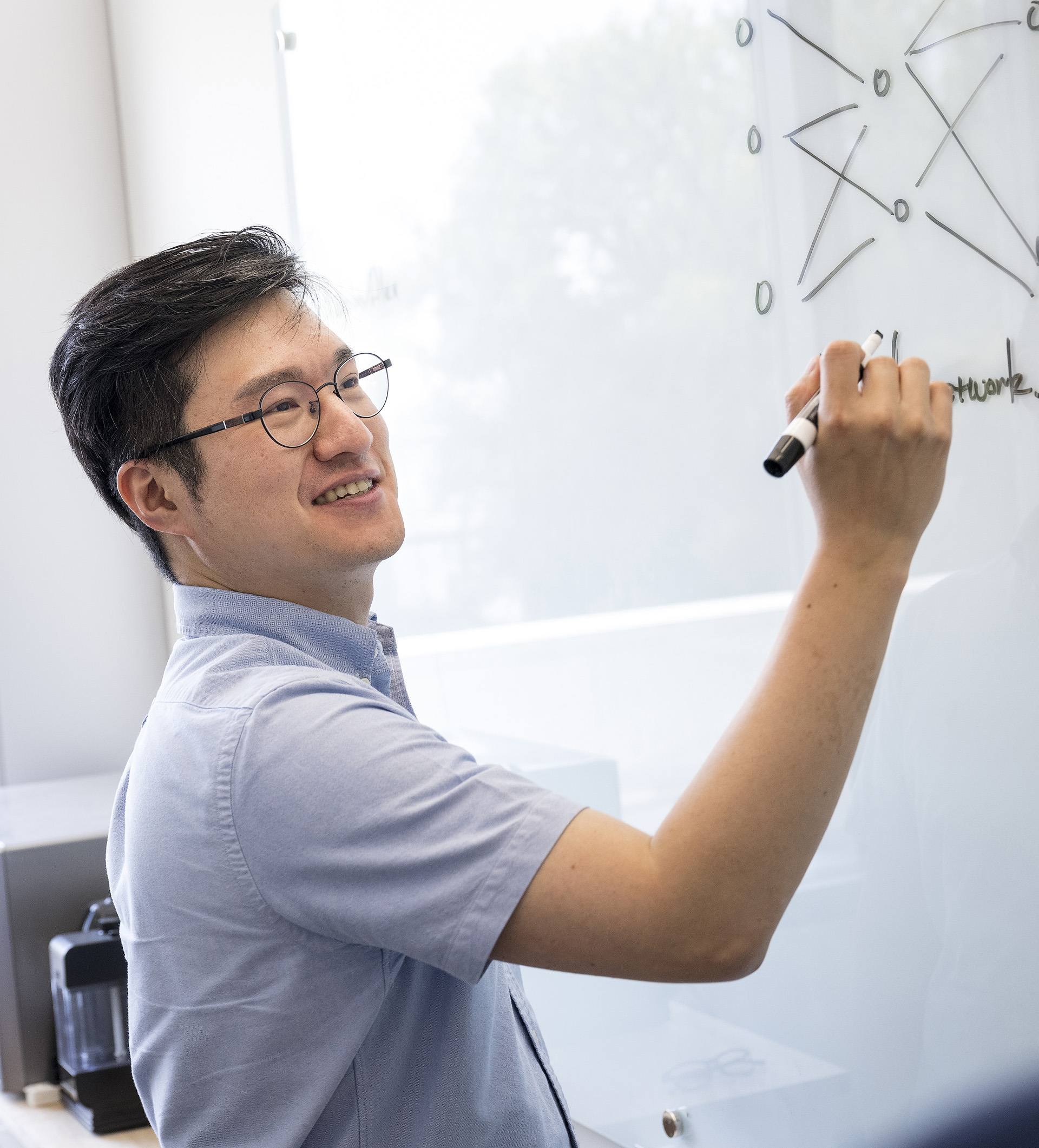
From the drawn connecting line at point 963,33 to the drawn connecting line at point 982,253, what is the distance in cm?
11

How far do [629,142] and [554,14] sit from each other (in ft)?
0.67

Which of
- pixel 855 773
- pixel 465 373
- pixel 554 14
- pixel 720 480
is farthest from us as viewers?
pixel 465 373

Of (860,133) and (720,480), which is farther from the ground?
(860,133)

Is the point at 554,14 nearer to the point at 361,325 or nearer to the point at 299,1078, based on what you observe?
the point at 361,325

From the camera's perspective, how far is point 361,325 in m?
1.73

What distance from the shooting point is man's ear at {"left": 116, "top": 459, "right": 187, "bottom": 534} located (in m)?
0.91

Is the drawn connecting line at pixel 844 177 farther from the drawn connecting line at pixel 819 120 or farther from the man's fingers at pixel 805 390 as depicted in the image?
the man's fingers at pixel 805 390

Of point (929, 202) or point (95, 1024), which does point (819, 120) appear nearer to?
point (929, 202)

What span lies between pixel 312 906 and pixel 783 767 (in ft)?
0.89

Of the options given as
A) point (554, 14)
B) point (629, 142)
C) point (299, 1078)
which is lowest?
point (299, 1078)

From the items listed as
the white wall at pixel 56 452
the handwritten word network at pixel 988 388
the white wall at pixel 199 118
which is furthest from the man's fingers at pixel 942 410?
the white wall at pixel 56 452

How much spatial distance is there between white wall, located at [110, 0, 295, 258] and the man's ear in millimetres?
1037

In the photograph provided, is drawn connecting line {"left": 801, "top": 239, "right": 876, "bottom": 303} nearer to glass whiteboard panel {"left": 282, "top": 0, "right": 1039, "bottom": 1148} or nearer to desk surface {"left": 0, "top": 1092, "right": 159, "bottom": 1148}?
glass whiteboard panel {"left": 282, "top": 0, "right": 1039, "bottom": 1148}

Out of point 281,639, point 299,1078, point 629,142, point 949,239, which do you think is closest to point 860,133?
point 949,239
